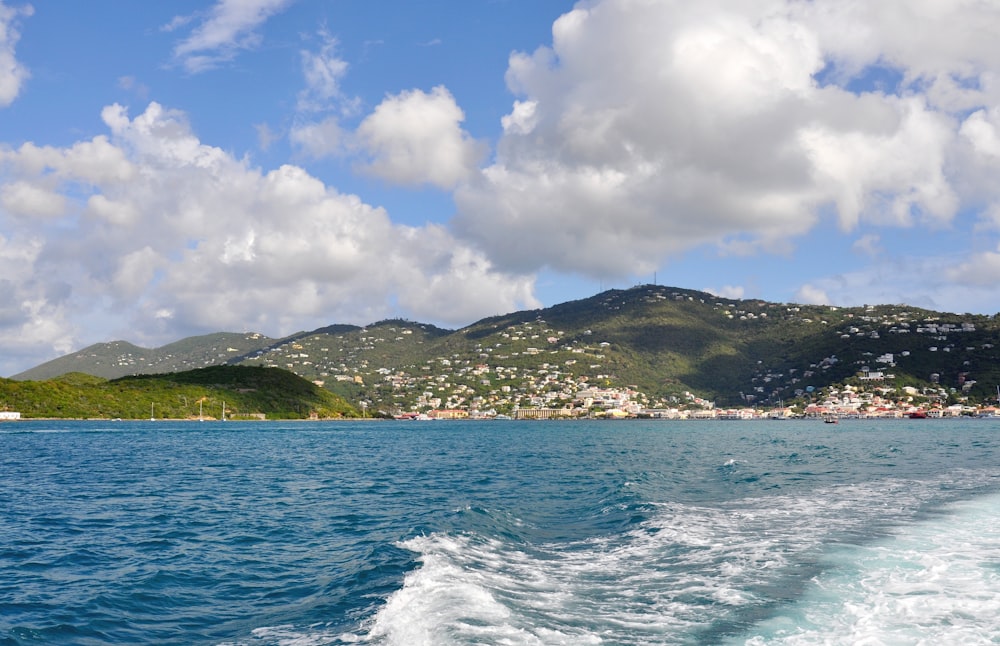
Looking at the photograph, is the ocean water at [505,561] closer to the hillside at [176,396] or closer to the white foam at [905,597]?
the white foam at [905,597]

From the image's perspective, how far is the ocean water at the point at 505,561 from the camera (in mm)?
11008

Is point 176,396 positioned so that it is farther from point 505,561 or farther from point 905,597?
point 905,597

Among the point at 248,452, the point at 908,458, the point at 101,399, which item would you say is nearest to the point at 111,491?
the point at 248,452

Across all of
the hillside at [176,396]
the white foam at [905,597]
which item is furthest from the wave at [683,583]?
the hillside at [176,396]

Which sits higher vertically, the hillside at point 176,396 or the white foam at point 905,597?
the hillside at point 176,396

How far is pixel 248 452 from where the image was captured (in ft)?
200

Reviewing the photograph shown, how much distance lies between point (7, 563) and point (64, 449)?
52131mm

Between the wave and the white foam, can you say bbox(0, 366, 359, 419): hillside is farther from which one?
the white foam

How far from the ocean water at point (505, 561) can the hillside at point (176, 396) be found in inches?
5206

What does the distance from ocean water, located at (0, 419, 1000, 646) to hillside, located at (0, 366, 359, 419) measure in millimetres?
132225

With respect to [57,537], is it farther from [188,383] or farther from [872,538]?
[188,383]

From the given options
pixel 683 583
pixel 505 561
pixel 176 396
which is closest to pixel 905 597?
pixel 683 583

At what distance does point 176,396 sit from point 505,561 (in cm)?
16619

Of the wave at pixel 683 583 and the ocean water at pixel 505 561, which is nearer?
the wave at pixel 683 583
